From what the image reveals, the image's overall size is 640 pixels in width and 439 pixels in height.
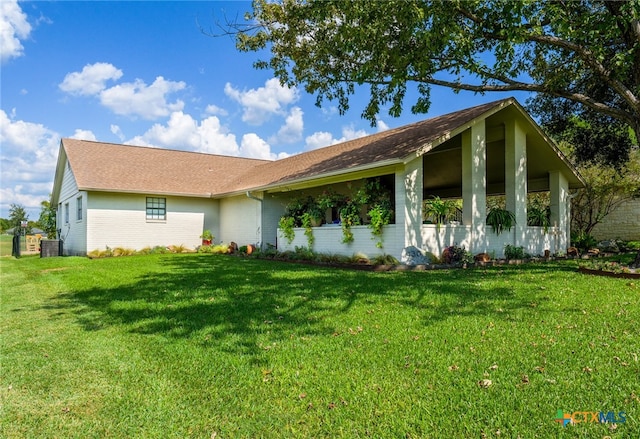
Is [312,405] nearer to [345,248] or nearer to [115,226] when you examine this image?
[345,248]

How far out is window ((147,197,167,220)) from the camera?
1744 centimetres

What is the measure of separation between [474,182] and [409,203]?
2597mm

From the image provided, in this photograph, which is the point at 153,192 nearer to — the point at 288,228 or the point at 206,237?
the point at 206,237

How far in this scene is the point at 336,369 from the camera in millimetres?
3385

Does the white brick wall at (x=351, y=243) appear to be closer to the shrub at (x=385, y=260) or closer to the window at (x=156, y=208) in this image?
the shrub at (x=385, y=260)

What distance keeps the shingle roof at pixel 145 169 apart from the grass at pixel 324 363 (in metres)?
10.7

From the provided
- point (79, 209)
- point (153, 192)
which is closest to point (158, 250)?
point (153, 192)

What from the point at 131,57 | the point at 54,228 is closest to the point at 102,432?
the point at 131,57

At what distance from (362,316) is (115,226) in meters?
14.9
